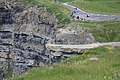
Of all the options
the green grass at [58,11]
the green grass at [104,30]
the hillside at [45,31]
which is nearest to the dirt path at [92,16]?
the hillside at [45,31]

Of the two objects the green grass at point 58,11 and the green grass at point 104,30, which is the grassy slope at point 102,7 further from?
the green grass at point 104,30

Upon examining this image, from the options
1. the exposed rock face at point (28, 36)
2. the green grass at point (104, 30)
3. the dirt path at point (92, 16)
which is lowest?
the exposed rock face at point (28, 36)

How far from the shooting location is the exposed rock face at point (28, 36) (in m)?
53.7

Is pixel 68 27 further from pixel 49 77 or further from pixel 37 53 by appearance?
pixel 49 77

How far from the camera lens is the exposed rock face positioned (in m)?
53.7

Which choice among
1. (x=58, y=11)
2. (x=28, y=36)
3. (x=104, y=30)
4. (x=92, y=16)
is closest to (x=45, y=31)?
(x=58, y=11)

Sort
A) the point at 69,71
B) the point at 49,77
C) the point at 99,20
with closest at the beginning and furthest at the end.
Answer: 1. the point at 49,77
2. the point at 69,71
3. the point at 99,20

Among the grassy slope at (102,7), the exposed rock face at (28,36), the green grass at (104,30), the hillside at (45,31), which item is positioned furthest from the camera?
the grassy slope at (102,7)

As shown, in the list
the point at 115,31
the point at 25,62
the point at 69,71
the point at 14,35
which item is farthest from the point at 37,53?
the point at 69,71

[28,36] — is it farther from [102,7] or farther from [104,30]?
[104,30]

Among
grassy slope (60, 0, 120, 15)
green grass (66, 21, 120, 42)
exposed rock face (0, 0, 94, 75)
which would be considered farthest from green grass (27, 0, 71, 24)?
grassy slope (60, 0, 120, 15)

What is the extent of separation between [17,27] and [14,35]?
6.20 ft

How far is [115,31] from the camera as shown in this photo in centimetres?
5116

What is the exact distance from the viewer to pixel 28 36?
2569 inches
